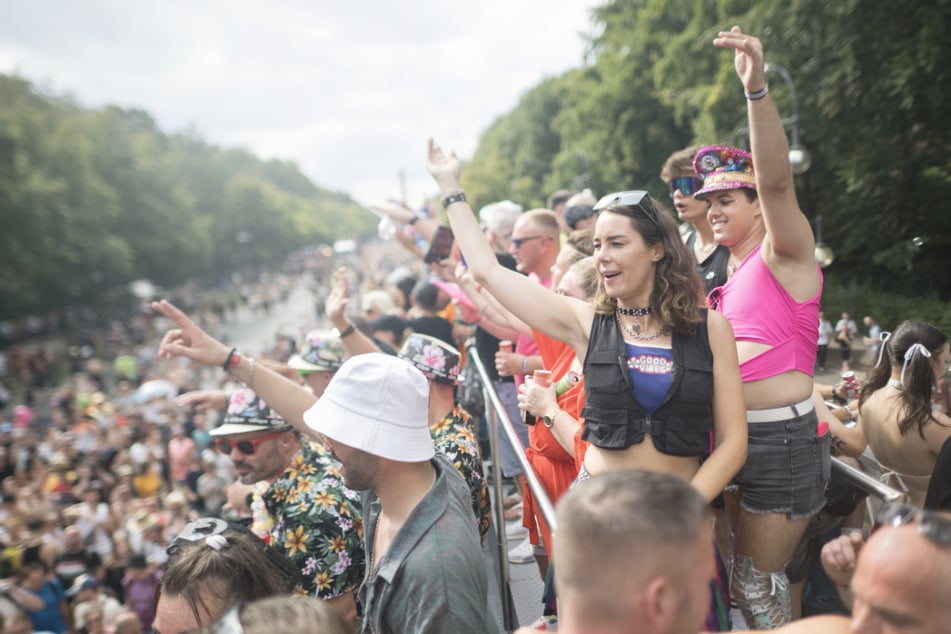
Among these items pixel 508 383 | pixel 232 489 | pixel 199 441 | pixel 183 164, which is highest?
pixel 183 164

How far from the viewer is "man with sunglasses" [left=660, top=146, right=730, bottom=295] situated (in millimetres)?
3148

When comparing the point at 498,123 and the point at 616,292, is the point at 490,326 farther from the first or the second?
the point at 498,123

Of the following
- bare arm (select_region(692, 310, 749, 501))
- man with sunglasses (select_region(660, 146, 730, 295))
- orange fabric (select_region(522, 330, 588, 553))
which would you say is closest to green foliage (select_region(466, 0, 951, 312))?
man with sunglasses (select_region(660, 146, 730, 295))

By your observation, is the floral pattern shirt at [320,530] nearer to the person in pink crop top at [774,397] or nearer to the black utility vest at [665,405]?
the black utility vest at [665,405]

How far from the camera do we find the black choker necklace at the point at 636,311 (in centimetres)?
247

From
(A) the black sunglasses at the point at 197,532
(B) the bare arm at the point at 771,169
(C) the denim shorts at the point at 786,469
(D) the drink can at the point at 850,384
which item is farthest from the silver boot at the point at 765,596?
(A) the black sunglasses at the point at 197,532

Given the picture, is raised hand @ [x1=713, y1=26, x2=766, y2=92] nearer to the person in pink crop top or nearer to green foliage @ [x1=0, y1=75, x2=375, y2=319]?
the person in pink crop top

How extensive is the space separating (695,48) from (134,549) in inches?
675

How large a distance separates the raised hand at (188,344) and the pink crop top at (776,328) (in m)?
2.61

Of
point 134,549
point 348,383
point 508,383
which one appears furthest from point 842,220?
point 348,383

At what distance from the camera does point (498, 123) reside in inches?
3095

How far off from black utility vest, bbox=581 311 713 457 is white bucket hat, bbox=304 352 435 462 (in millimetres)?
599

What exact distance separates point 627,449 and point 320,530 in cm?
135

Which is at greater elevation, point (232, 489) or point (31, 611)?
point (232, 489)
